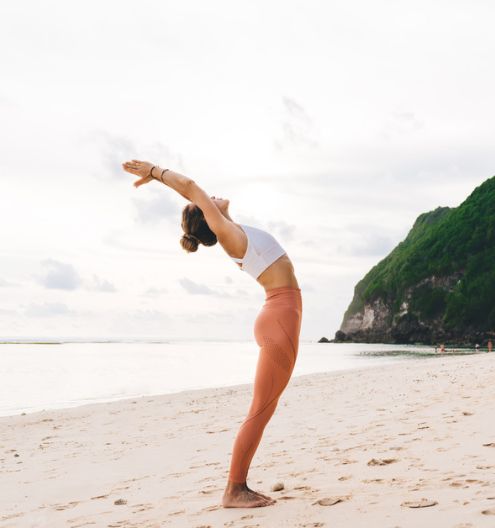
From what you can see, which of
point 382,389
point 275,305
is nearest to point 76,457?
point 275,305

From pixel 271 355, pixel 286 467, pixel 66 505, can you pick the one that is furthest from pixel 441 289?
pixel 271 355

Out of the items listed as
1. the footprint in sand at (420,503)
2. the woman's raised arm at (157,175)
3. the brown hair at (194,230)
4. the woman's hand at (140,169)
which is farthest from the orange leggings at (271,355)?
the woman's hand at (140,169)

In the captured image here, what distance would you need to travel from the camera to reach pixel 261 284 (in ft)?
14.3

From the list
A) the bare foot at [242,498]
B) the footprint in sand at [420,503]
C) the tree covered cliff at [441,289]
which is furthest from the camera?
the tree covered cliff at [441,289]

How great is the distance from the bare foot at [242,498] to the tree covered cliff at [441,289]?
111 meters

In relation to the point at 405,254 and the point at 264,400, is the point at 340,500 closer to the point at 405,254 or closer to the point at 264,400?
the point at 264,400

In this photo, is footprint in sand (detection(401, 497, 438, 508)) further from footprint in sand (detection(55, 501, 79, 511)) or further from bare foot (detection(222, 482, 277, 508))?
footprint in sand (detection(55, 501, 79, 511))

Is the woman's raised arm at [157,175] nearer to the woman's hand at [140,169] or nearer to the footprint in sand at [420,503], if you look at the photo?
A: the woman's hand at [140,169]

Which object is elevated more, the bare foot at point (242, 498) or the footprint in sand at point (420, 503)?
the footprint in sand at point (420, 503)

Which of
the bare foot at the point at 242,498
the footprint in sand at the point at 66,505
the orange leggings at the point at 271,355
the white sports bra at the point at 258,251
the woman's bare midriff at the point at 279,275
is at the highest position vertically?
the white sports bra at the point at 258,251

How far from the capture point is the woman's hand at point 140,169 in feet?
14.5

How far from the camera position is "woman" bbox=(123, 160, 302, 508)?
13.8 feet

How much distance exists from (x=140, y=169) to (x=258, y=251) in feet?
3.59

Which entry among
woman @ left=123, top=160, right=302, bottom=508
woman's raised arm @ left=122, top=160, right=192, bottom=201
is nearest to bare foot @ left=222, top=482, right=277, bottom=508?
woman @ left=123, top=160, right=302, bottom=508
